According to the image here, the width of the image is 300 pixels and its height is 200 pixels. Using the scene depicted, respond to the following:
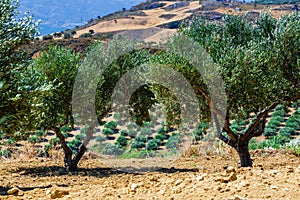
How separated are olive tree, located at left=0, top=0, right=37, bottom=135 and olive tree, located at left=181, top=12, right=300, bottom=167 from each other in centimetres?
484

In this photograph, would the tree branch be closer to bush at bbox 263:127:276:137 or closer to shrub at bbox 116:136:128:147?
shrub at bbox 116:136:128:147

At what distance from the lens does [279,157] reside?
52.9 feet

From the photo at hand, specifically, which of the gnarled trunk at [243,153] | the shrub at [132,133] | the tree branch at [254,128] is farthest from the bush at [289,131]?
the gnarled trunk at [243,153]

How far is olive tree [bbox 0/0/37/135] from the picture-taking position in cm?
939

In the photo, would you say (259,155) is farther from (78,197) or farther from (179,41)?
(78,197)

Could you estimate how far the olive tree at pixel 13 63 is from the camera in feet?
30.8

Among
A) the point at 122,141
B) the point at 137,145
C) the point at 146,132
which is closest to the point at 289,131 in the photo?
the point at 146,132

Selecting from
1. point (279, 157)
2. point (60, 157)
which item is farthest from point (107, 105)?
point (279, 157)

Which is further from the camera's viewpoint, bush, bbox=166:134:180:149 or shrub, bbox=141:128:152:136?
shrub, bbox=141:128:152:136

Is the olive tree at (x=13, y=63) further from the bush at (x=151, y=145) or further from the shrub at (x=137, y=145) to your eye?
the shrub at (x=137, y=145)

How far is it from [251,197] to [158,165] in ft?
32.2

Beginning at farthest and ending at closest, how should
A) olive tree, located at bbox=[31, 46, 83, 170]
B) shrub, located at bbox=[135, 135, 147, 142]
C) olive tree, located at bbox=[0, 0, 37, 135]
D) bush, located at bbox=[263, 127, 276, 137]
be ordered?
bush, located at bbox=[263, 127, 276, 137]
shrub, located at bbox=[135, 135, 147, 142]
olive tree, located at bbox=[31, 46, 83, 170]
olive tree, located at bbox=[0, 0, 37, 135]

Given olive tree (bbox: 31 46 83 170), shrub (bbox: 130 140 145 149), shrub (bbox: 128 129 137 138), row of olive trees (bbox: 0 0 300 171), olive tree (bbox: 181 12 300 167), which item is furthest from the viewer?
shrub (bbox: 128 129 137 138)

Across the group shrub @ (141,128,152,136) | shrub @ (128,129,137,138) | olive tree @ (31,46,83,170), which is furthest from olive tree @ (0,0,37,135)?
shrub @ (141,128,152,136)
